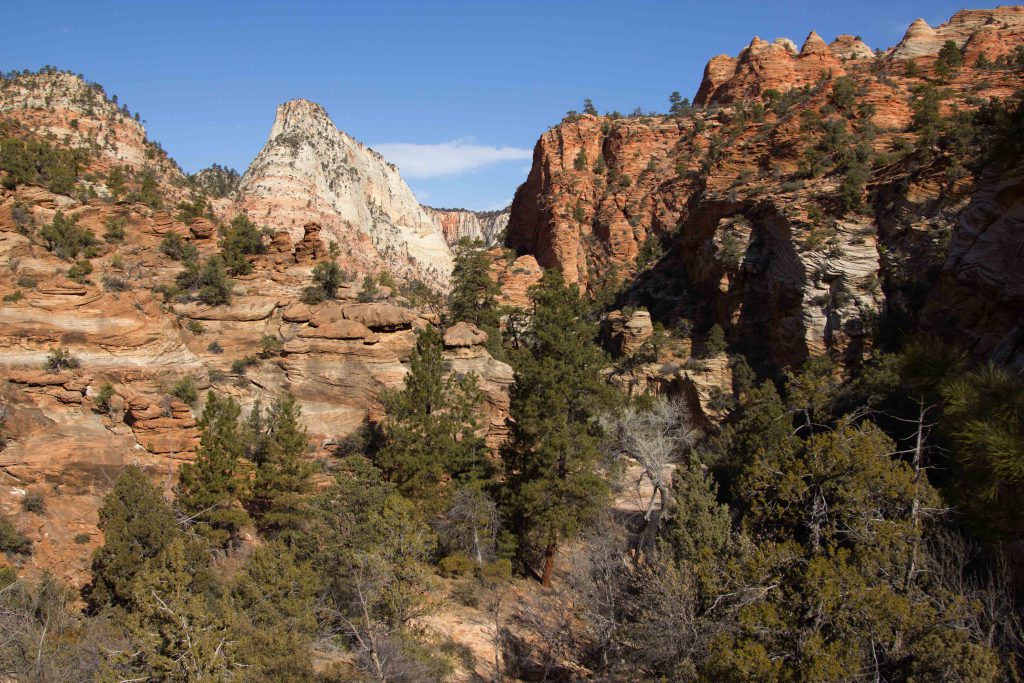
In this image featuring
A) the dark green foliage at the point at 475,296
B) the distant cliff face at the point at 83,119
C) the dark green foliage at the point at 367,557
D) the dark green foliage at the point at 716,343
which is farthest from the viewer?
the distant cliff face at the point at 83,119

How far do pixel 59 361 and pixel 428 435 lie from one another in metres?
12.7

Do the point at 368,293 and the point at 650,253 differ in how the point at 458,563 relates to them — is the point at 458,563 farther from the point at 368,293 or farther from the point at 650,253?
the point at 650,253

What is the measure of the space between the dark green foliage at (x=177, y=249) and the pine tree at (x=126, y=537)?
17673mm

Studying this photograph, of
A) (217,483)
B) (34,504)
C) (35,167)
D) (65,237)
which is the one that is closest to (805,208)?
(217,483)

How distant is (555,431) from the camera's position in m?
18.8

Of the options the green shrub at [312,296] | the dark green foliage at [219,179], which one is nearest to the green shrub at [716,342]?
the green shrub at [312,296]

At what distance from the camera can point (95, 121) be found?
173ft

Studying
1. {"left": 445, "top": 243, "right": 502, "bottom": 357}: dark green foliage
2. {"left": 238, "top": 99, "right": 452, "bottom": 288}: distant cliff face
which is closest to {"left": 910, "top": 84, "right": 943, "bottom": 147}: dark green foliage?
{"left": 445, "top": 243, "right": 502, "bottom": 357}: dark green foliage

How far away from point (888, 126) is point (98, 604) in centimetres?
4745

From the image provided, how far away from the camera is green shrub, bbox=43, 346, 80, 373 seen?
19141 mm

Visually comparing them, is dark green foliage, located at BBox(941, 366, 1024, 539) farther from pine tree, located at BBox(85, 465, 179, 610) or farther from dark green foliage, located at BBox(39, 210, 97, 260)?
dark green foliage, located at BBox(39, 210, 97, 260)

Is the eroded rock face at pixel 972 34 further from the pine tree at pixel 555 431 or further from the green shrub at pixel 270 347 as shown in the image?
the green shrub at pixel 270 347

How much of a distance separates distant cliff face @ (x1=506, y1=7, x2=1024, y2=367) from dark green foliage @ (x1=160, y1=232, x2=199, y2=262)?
32.1 m

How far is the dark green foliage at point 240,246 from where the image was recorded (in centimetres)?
2942
